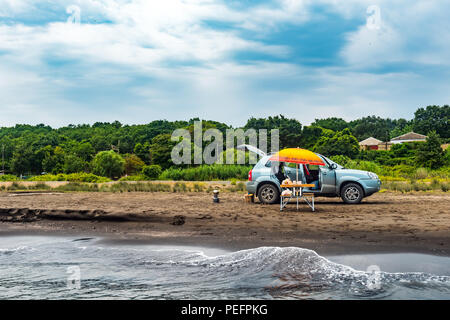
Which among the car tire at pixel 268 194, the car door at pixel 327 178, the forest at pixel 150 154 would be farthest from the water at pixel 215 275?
the forest at pixel 150 154

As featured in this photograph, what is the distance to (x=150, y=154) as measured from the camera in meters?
63.6

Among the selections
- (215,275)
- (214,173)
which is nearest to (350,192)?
(215,275)

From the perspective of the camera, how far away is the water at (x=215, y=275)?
8002 millimetres

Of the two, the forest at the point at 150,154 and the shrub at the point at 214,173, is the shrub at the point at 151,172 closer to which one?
the forest at the point at 150,154

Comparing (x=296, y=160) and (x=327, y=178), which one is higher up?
(x=296, y=160)

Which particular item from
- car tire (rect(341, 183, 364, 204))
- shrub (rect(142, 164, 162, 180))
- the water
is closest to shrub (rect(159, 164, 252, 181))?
shrub (rect(142, 164, 162, 180))

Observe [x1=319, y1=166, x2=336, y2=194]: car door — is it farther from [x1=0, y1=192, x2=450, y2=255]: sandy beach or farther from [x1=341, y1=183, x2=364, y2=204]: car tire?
[x1=0, y1=192, x2=450, y2=255]: sandy beach

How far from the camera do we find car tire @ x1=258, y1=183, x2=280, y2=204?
17422 mm

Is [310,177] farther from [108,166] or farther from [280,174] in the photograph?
[108,166]

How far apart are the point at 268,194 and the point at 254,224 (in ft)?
15.0

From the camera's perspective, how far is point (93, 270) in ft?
31.9

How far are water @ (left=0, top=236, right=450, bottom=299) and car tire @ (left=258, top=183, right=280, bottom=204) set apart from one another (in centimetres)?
678
